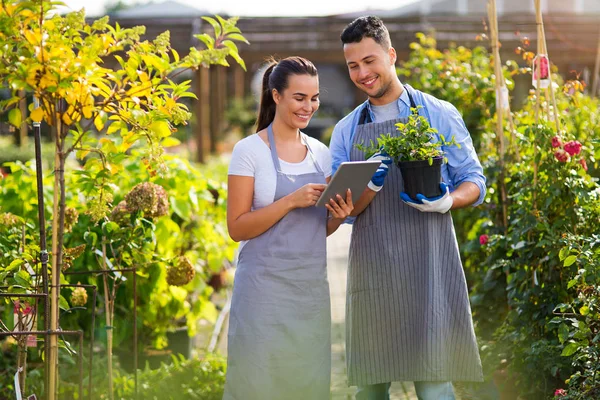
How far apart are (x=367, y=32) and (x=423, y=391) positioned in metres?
1.19

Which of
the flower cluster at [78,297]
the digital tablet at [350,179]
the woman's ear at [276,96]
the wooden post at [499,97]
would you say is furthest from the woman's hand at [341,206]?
the wooden post at [499,97]

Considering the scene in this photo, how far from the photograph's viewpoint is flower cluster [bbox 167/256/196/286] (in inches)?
146

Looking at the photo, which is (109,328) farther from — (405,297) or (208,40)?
(208,40)

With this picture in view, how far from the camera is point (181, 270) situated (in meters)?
3.73

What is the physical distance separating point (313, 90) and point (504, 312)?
6.51ft

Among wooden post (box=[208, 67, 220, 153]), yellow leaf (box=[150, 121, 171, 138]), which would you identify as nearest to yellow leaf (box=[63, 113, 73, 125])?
yellow leaf (box=[150, 121, 171, 138])

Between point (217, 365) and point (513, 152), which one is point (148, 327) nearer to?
point (217, 365)

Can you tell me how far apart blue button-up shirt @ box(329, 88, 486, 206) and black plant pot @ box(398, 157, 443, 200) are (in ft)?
0.59

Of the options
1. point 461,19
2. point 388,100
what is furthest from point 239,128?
→ point 388,100

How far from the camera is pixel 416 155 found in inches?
101

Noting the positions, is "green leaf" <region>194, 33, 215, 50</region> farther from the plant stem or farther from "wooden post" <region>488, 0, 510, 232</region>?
"wooden post" <region>488, 0, 510, 232</region>

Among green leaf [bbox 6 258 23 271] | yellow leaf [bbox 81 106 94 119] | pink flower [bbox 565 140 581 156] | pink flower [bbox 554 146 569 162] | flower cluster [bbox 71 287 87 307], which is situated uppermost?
yellow leaf [bbox 81 106 94 119]

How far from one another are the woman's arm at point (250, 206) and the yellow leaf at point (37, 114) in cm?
64

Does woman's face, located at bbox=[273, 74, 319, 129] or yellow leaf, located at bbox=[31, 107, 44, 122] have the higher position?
woman's face, located at bbox=[273, 74, 319, 129]
